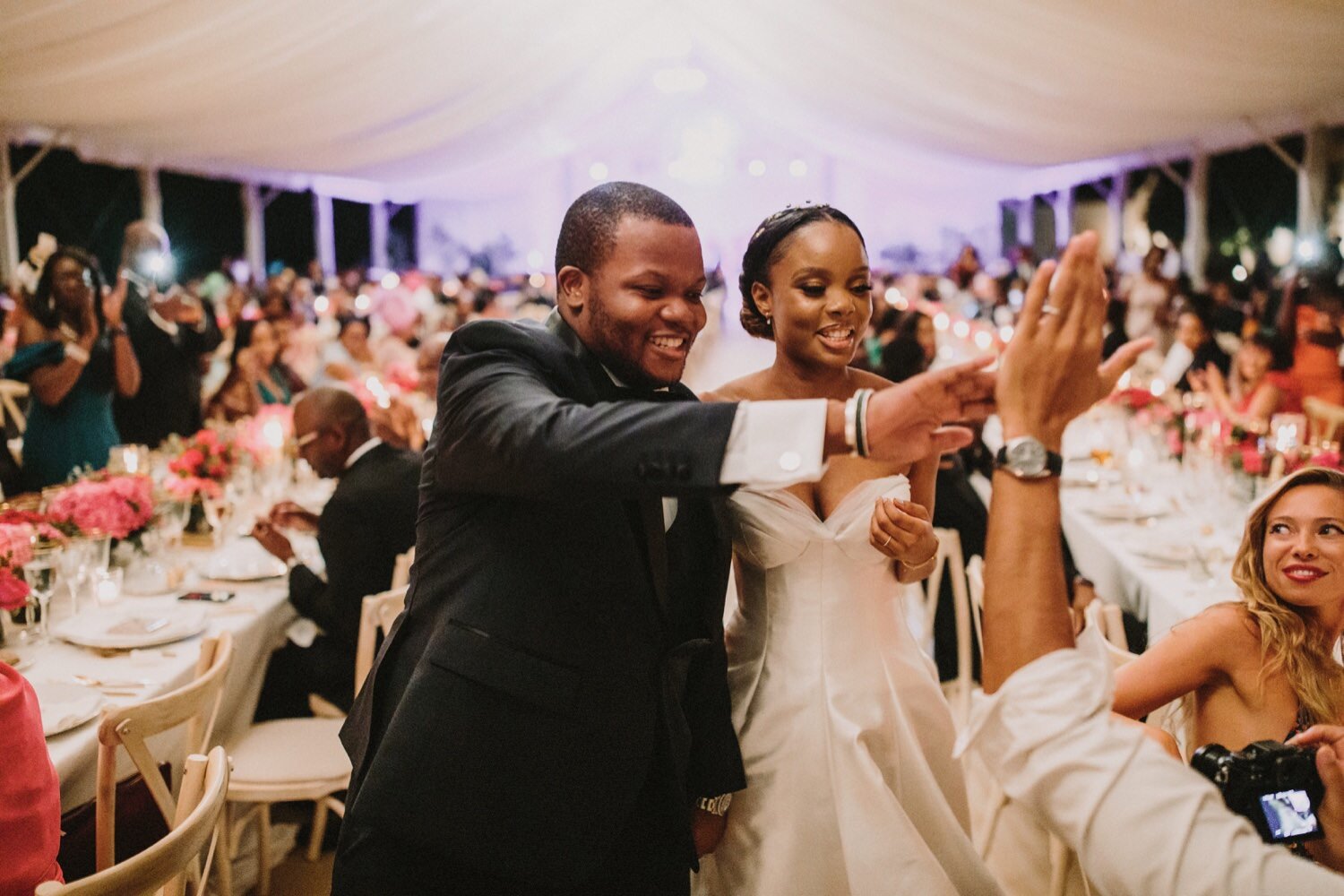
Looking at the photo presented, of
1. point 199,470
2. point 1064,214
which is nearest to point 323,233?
point 1064,214

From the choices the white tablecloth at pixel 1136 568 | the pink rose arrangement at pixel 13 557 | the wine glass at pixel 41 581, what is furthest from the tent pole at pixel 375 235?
the pink rose arrangement at pixel 13 557

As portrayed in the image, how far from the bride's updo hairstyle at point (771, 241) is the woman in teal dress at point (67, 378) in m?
3.64

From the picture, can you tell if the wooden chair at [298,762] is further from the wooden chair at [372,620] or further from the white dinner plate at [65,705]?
the white dinner plate at [65,705]

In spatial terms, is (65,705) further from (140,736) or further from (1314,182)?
(1314,182)

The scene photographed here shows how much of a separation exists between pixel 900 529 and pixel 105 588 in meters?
2.44

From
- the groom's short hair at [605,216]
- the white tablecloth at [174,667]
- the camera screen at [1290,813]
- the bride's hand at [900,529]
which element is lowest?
the white tablecloth at [174,667]

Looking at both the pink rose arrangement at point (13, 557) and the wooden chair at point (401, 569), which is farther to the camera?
the wooden chair at point (401, 569)

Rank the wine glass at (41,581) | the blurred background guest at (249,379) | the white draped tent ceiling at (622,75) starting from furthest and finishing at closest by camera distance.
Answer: the blurred background guest at (249,379) < the white draped tent ceiling at (622,75) < the wine glass at (41,581)

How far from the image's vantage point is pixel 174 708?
209cm

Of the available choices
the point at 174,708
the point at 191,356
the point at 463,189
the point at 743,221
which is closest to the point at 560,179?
the point at 463,189

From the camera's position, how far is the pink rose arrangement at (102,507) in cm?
305

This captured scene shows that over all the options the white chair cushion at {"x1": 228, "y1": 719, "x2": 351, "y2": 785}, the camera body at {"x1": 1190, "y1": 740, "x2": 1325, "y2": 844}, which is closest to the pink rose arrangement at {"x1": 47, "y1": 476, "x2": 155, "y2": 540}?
the white chair cushion at {"x1": 228, "y1": 719, "x2": 351, "y2": 785}

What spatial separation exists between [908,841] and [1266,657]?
755 mm

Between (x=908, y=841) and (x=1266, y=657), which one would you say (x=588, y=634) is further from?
(x=1266, y=657)
